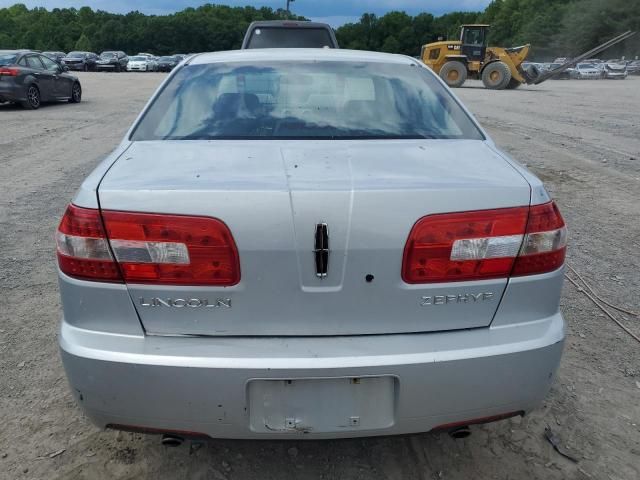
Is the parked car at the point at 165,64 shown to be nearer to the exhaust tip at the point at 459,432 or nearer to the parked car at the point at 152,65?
the parked car at the point at 152,65

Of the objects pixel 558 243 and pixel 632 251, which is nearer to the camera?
pixel 558 243

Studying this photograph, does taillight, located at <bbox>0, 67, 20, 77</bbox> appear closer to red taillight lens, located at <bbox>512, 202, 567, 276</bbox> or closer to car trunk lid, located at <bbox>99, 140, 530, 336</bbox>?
car trunk lid, located at <bbox>99, 140, 530, 336</bbox>

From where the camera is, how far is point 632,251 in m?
4.81

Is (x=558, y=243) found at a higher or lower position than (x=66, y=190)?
higher

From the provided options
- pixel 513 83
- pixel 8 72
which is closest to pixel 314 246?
pixel 8 72

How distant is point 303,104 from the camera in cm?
273

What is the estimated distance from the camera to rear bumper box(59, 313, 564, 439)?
1.78 metres

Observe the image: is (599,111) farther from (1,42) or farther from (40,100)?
(1,42)

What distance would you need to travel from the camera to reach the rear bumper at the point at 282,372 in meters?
1.78

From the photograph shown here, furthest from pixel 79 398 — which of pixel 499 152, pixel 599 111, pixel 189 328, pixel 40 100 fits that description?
pixel 599 111

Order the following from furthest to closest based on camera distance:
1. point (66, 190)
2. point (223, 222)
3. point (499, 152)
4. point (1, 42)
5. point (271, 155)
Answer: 1. point (1, 42)
2. point (66, 190)
3. point (499, 152)
4. point (271, 155)
5. point (223, 222)

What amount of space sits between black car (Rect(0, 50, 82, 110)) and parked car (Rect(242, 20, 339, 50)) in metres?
6.65

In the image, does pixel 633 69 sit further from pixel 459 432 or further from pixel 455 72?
pixel 459 432

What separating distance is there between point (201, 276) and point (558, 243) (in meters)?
1.25
